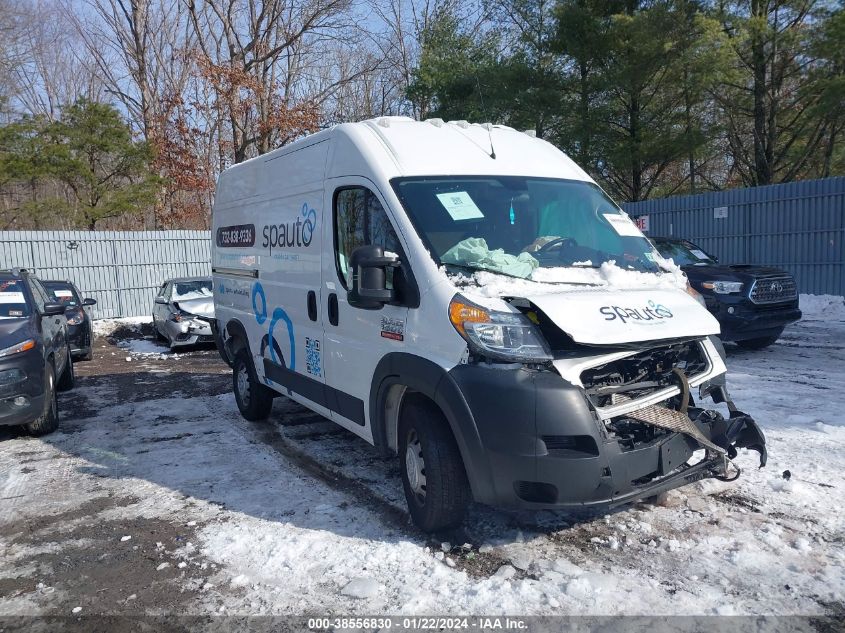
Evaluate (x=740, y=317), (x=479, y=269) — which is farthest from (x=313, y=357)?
(x=740, y=317)

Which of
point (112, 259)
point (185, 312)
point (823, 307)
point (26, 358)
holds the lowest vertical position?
point (823, 307)

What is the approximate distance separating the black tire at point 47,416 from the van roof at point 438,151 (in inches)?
158

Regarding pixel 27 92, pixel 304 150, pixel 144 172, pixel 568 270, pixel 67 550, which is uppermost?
pixel 27 92

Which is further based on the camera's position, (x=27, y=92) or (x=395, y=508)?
(x=27, y=92)

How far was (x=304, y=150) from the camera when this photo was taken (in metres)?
5.62

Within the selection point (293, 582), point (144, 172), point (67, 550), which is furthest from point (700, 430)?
point (144, 172)

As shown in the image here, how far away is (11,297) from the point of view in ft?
23.5

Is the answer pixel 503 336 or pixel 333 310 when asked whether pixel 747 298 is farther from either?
pixel 503 336

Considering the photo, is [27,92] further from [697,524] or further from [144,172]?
[697,524]

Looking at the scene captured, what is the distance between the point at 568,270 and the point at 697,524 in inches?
69.3

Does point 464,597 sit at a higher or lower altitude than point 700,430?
lower

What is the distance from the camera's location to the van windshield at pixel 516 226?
4.07 meters

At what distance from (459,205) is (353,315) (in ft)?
3.60

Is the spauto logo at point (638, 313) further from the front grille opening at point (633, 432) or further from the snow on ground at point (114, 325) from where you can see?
the snow on ground at point (114, 325)
